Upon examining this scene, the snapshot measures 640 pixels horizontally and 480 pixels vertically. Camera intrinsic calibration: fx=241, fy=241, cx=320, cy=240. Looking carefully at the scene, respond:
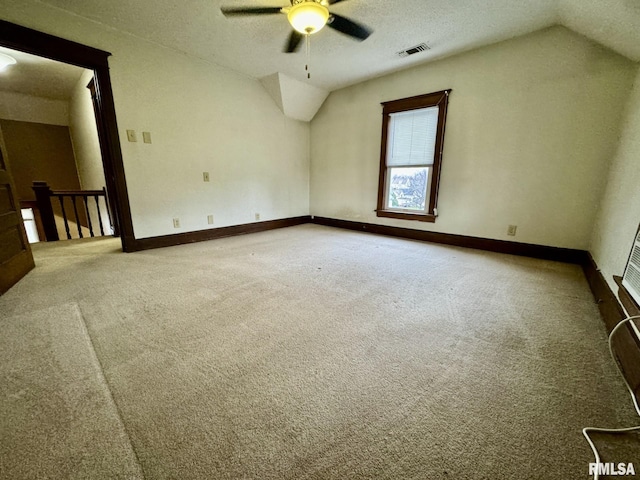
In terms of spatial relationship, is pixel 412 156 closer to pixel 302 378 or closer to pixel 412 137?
pixel 412 137

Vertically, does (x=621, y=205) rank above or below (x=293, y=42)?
below

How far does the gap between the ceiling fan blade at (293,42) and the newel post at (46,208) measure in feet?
13.2

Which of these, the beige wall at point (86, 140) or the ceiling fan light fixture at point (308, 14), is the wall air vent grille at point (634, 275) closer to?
the ceiling fan light fixture at point (308, 14)

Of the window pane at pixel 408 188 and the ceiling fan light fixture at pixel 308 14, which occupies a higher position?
the ceiling fan light fixture at pixel 308 14

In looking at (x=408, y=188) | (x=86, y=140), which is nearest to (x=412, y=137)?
(x=408, y=188)

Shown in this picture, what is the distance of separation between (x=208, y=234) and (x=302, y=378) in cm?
309

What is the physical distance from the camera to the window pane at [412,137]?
133 inches

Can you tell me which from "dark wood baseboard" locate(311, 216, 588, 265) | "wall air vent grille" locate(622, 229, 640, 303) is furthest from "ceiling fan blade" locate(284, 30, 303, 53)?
"wall air vent grille" locate(622, 229, 640, 303)

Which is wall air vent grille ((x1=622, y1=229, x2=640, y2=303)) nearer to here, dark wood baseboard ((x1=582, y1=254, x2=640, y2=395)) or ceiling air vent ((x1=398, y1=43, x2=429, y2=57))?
dark wood baseboard ((x1=582, y1=254, x2=640, y2=395))

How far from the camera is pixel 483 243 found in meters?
3.15

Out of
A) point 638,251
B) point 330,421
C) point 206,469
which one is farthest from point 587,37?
point 206,469

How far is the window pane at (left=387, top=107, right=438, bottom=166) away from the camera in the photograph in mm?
3379

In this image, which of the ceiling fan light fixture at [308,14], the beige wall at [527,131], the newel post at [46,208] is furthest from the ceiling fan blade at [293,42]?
the newel post at [46,208]

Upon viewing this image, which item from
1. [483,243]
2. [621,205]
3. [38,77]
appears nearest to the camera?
[621,205]
